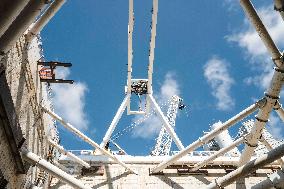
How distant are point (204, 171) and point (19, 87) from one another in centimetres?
800

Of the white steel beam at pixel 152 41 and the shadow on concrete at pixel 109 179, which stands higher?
the white steel beam at pixel 152 41

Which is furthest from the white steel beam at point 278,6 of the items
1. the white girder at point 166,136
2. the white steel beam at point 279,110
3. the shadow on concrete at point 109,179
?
the white girder at point 166,136

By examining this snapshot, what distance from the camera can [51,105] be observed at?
14.7m

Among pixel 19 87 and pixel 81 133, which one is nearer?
pixel 19 87

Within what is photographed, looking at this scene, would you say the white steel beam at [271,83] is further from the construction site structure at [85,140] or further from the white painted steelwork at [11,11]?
the white painted steelwork at [11,11]

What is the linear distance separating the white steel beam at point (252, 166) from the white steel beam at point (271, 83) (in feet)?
6.48

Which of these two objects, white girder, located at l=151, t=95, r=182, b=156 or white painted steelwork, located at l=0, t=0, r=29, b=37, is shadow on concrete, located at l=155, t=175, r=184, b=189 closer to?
white painted steelwork, located at l=0, t=0, r=29, b=37

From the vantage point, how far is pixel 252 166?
9.12 m

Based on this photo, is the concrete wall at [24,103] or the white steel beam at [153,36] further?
the white steel beam at [153,36]

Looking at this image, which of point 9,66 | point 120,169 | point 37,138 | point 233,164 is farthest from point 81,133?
point 233,164

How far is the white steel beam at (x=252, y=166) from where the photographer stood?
8477mm

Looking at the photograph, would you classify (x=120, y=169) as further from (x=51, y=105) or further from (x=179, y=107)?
(x=179, y=107)

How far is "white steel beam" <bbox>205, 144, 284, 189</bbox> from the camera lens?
8477 mm

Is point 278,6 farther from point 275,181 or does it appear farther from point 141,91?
point 141,91
